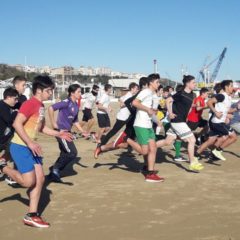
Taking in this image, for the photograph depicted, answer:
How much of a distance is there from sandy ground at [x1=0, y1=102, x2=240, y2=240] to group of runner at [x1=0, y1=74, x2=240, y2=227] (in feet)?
1.08

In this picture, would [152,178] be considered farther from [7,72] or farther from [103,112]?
[7,72]

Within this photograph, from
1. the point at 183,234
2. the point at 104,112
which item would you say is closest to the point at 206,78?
the point at 104,112

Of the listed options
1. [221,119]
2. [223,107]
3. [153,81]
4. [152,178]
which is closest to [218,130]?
[221,119]

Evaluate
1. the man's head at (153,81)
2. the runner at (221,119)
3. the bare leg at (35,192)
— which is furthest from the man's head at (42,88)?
the runner at (221,119)

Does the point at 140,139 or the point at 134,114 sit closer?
the point at 140,139

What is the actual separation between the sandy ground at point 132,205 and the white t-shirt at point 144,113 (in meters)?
1.02

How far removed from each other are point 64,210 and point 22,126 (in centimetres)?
144

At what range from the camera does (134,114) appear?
828 cm

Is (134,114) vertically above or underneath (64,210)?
above

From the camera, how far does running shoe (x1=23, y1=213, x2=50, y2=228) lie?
5133 millimetres

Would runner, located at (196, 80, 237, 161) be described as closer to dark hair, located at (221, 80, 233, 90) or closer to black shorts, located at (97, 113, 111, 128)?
dark hair, located at (221, 80, 233, 90)

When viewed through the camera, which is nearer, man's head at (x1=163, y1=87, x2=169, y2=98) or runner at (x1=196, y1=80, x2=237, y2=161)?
runner at (x1=196, y1=80, x2=237, y2=161)

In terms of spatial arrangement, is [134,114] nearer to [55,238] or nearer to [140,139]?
[140,139]

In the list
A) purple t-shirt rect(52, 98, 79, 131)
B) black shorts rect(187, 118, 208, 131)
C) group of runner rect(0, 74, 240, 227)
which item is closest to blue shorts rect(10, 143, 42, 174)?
group of runner rect(0, 74, 240, 227)
